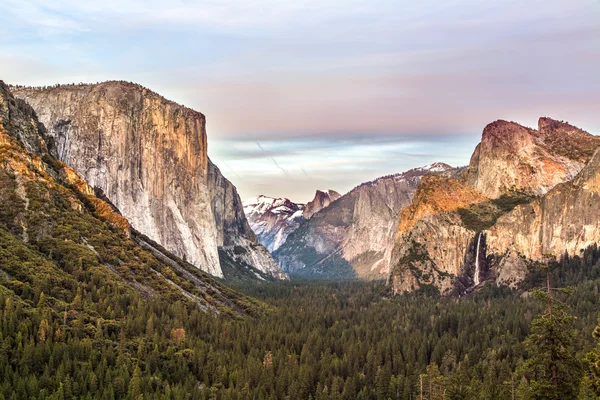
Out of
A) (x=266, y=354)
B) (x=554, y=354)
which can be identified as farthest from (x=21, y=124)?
(x=554, y=354)

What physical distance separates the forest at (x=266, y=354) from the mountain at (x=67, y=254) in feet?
3.19

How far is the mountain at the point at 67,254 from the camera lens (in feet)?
365

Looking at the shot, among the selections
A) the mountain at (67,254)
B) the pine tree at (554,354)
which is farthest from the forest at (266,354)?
the mountain at (67,254)

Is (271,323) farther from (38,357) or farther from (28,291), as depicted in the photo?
(38,357)

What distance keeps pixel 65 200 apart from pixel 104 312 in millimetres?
47442

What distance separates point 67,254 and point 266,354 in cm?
4352

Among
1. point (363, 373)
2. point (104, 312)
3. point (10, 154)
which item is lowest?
point (363, 373)

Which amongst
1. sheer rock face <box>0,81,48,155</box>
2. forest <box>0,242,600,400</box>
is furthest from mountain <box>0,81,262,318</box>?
forest <box>0,242,600,400</box>

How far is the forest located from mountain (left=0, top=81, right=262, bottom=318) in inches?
38.3

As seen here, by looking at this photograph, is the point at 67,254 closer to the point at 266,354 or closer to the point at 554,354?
the point at 266,354

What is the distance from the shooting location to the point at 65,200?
6068 inches

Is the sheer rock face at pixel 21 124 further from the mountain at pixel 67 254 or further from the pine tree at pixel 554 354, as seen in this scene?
the pine tree at pixel 554 354

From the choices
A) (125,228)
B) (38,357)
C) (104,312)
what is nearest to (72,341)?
(38,357)

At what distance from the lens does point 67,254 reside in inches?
Result: 5261
